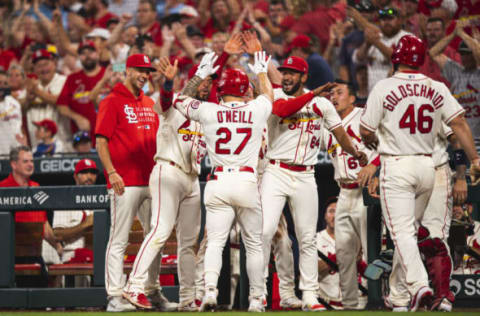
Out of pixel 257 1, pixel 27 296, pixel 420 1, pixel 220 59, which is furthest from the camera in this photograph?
pixel 257 1

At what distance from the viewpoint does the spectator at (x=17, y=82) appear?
36.1 ft

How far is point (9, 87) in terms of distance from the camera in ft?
35.2

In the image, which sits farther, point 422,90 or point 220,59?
point 220,59

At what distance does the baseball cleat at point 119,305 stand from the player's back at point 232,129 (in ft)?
4.76

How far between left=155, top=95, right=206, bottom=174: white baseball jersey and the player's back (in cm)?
62

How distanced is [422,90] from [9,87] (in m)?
6.58

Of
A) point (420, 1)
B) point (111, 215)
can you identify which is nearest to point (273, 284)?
point (111, 215)

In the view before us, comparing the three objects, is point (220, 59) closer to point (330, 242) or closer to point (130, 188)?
point (130, 188)

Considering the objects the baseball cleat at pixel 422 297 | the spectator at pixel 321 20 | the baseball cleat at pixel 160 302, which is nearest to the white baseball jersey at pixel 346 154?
the baseball cleat at pixel 422 297

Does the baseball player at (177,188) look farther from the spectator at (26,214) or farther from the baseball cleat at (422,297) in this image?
the baseball cleat at (422,297)

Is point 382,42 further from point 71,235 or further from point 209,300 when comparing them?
point 209,300

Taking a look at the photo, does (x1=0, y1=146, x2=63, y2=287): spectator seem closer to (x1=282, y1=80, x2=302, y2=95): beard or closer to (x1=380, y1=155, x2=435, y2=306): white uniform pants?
(x1=282, y1=80, x2=302, y2=95): beard

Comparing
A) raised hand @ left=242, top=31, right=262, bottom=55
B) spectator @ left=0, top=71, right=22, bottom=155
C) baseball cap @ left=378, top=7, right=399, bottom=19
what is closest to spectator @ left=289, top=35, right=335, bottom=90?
baseball cap @ left=378, top=7, right=399, bottom=19

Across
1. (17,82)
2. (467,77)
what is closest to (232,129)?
(467,77)
